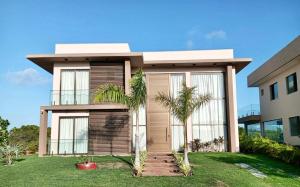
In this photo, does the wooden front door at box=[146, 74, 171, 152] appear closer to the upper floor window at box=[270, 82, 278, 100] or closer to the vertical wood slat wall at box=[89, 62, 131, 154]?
the vertical wood slat wall at box=[89, 62, 131, 154]

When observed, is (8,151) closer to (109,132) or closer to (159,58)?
(109,132)

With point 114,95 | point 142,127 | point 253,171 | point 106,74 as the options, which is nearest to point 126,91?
point 106,74

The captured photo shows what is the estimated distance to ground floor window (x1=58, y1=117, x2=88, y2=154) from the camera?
67.5 ft

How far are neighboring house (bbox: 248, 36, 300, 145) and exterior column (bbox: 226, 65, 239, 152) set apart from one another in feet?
11.2

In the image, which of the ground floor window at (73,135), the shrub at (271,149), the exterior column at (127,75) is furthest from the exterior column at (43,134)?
the shrub at (271,149)

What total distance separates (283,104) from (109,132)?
12249 mm

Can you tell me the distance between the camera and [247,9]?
18000mm

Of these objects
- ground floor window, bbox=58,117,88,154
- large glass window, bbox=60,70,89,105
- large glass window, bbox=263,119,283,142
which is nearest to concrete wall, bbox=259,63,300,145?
large glass window, bbox=263,119,283,142

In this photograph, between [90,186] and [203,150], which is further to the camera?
[203,150]

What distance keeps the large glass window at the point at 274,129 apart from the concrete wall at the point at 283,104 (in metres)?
0.37

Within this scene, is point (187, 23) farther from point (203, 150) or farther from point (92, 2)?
point (203, 150)

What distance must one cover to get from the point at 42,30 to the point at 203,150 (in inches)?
474

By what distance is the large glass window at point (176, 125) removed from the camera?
22.1 metres

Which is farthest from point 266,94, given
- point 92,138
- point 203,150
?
point 92,138
